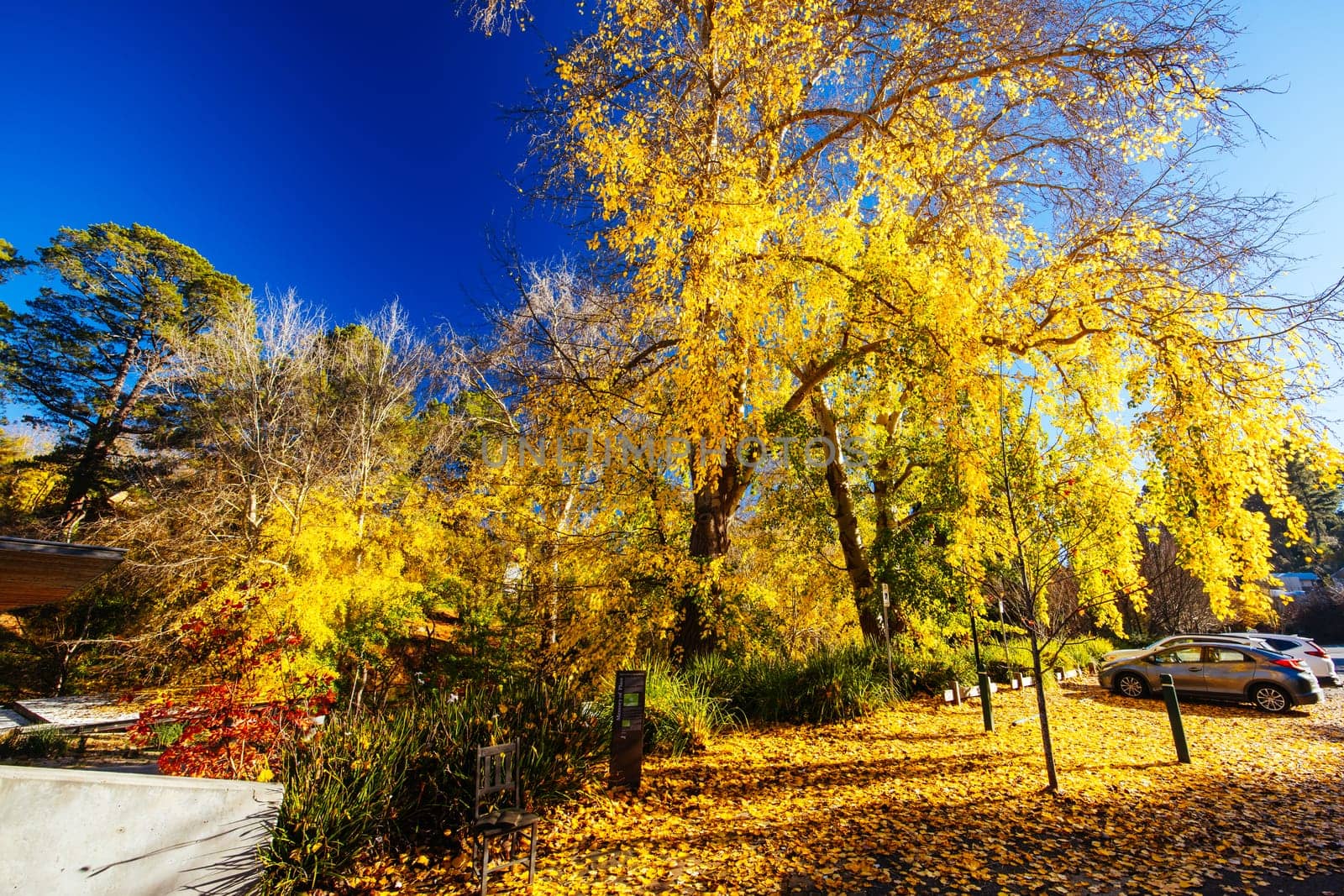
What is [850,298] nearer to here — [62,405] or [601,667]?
[601,667]

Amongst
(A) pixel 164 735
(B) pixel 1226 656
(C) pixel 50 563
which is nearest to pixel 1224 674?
(B) pixel 1226 656

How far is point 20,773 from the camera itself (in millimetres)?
3488

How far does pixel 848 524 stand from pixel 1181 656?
24.0ft

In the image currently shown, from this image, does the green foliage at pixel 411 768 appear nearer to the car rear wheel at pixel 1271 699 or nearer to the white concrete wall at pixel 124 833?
the white concrete wall at pixel 124 833

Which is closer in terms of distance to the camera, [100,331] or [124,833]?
[124,833]

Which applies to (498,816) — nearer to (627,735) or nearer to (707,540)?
(627,735)

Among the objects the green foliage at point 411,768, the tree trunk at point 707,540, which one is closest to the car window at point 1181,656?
the tree trunk at point 707,540

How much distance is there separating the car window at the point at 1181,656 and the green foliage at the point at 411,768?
490 inches

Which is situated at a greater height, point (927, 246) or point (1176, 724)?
point (927, 246)

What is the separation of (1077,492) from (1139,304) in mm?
3952

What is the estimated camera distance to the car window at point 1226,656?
10.7 meters

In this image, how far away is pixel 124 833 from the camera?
3.59 metres

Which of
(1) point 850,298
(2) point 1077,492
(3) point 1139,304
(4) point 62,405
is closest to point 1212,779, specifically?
(2) point 1077,492

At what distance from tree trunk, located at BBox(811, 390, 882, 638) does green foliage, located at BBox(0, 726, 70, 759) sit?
53.1ft
